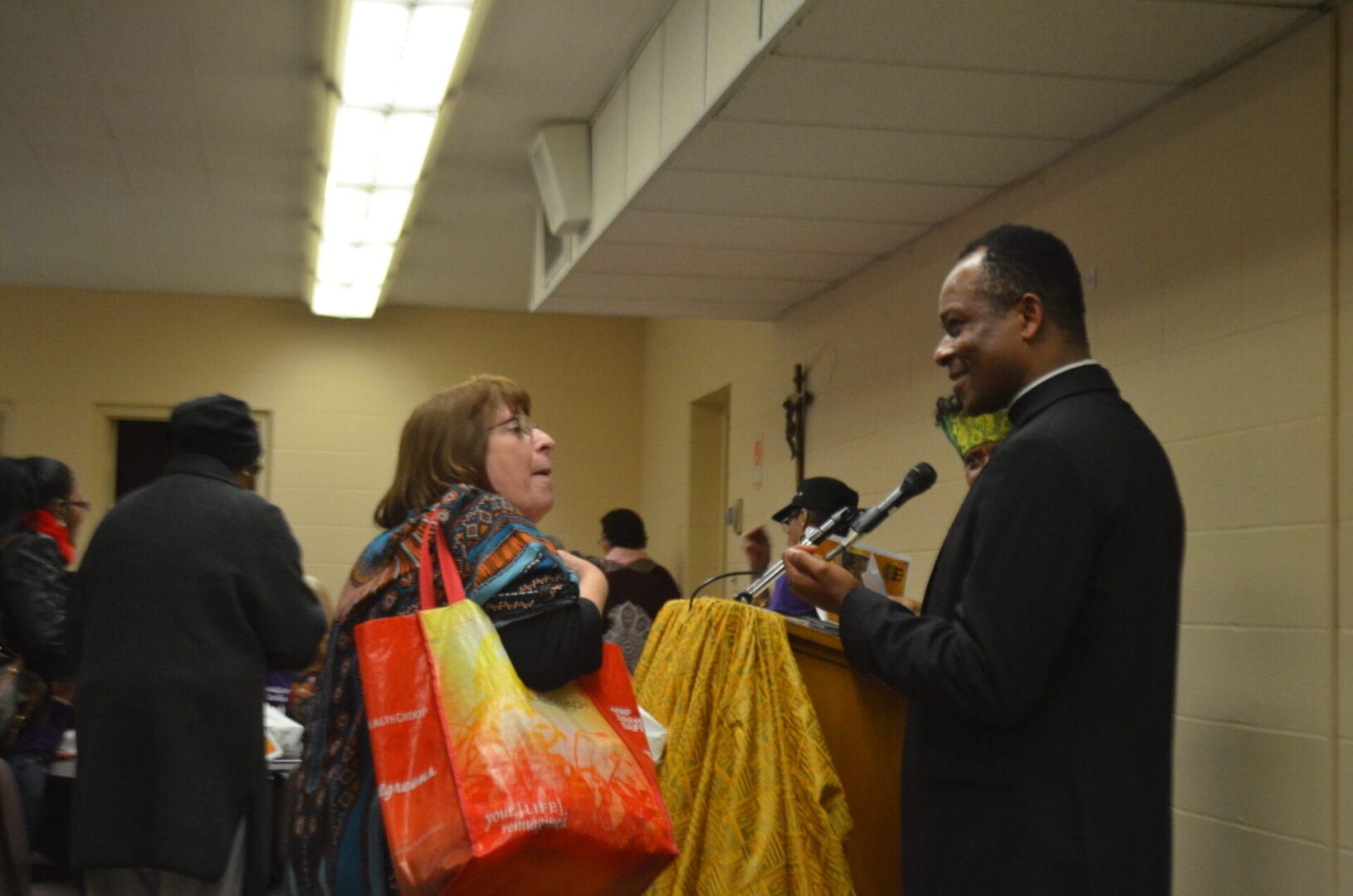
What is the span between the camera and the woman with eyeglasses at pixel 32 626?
293cm

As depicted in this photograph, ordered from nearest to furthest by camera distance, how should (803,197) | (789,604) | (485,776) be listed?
1. (485,776)
2. (789,604)
3. (803,197)

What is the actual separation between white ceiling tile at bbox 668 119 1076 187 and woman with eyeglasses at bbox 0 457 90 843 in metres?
1.73

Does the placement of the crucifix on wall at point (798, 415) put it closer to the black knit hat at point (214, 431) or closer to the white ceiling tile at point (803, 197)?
the white ceiling tile at point (803, 197)

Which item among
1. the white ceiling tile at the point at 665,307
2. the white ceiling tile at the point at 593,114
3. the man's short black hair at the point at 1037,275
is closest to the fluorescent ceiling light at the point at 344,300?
the white ceiling tile at the point at 593,114

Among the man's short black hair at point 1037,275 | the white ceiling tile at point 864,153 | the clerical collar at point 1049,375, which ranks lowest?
the clerical collar at point 1049,375

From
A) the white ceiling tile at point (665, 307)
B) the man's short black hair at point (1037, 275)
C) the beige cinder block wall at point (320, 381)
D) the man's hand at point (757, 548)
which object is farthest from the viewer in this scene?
the beige cinder block wall at point (320, 381)

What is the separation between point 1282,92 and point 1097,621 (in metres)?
1.43

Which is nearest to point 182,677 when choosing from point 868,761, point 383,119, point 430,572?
point 430,572

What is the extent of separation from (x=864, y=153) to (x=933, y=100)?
42 cm

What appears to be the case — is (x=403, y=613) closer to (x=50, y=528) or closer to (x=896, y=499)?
(x=896, y=499)

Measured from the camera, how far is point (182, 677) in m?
2.45

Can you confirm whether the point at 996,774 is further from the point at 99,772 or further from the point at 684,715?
the point at 99,772

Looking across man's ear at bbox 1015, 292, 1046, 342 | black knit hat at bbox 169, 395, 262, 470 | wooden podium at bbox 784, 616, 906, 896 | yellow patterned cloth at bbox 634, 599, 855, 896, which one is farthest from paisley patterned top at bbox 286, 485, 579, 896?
black knit hat at bbox 169, 395, 262, 470

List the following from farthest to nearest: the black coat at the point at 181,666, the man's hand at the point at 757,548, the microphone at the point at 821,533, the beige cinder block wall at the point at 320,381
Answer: the beige cinder block wall at the point at 320,381 < the man's hand at the point at 757,548 < the black coat at the point at 181,666 < the microphone at the point at 821,533
